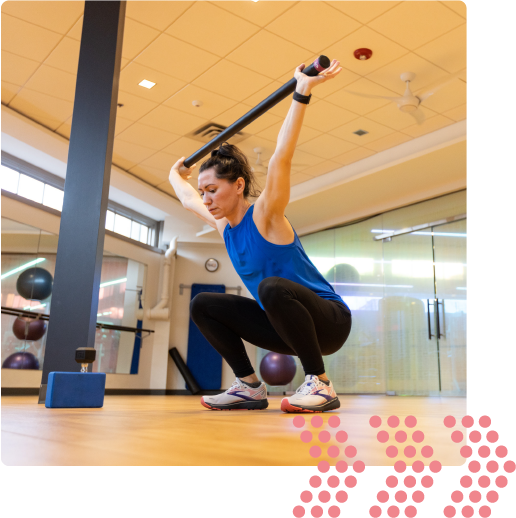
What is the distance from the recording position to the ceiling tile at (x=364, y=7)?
3357 mm

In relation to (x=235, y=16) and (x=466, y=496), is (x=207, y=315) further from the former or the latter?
(x=235, y=16)

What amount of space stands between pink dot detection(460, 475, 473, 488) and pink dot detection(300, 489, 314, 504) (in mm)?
171

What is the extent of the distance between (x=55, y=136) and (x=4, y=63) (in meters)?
1.14

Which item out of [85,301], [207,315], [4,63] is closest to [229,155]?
[207,315]

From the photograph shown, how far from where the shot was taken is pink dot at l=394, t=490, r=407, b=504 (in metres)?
0.51

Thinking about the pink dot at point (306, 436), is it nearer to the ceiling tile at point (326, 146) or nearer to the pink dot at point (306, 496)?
the pink dot at point (306, 496)

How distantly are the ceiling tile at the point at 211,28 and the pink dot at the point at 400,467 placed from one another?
3.48 m

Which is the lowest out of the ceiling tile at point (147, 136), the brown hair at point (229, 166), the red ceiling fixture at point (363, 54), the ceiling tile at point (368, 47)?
the brown hair at point (229, 166)

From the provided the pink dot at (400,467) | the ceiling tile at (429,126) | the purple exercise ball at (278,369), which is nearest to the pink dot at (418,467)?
the pink dot at (400,467)

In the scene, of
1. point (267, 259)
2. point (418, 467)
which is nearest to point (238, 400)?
point (267, 259)

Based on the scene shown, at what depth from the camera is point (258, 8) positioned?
3.43m

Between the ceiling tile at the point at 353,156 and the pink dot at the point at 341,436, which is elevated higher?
the ceiling tile at the point at 353,156

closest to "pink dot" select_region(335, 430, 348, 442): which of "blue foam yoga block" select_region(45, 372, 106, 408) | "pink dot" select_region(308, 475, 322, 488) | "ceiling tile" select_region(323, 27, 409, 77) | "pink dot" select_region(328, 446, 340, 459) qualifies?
"pink dot" select_region(328, 446, 340, 459)

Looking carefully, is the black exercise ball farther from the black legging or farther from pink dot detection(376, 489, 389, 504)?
pink dot detection(376, 489, 389, 504)
